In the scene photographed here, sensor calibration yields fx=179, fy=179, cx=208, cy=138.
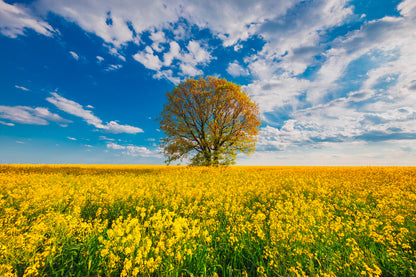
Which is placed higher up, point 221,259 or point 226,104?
point 226,104

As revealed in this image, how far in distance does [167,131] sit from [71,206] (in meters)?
16.1

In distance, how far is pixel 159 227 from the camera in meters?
3.16

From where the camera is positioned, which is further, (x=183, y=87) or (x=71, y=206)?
(x=183, y=87)

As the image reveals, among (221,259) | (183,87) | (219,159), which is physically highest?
(183,87)

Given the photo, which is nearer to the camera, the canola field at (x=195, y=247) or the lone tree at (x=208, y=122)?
the canola field at (x=195, y=247)

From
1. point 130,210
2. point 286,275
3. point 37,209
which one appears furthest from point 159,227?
point 37,209

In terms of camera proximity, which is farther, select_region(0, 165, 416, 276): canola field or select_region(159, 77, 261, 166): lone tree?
select_region(159, 77, 261, 166): lone tree

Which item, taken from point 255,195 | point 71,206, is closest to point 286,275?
point 255,195

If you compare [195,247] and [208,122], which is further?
[208,122]

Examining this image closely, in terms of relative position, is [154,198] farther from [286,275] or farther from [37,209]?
[286,275]

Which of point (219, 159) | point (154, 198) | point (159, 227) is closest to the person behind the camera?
point (159, 227)

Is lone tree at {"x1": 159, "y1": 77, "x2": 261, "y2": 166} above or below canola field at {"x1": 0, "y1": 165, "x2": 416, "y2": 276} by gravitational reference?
above

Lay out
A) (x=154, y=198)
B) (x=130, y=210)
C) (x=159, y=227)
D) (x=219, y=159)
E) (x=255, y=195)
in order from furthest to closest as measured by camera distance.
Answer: (x=219, y=159), (x=255, y=195), (x=154, y=198), (x=130, y=210), (x=159, y=227)

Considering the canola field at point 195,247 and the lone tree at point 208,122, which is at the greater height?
the lone tree at point 208,122
